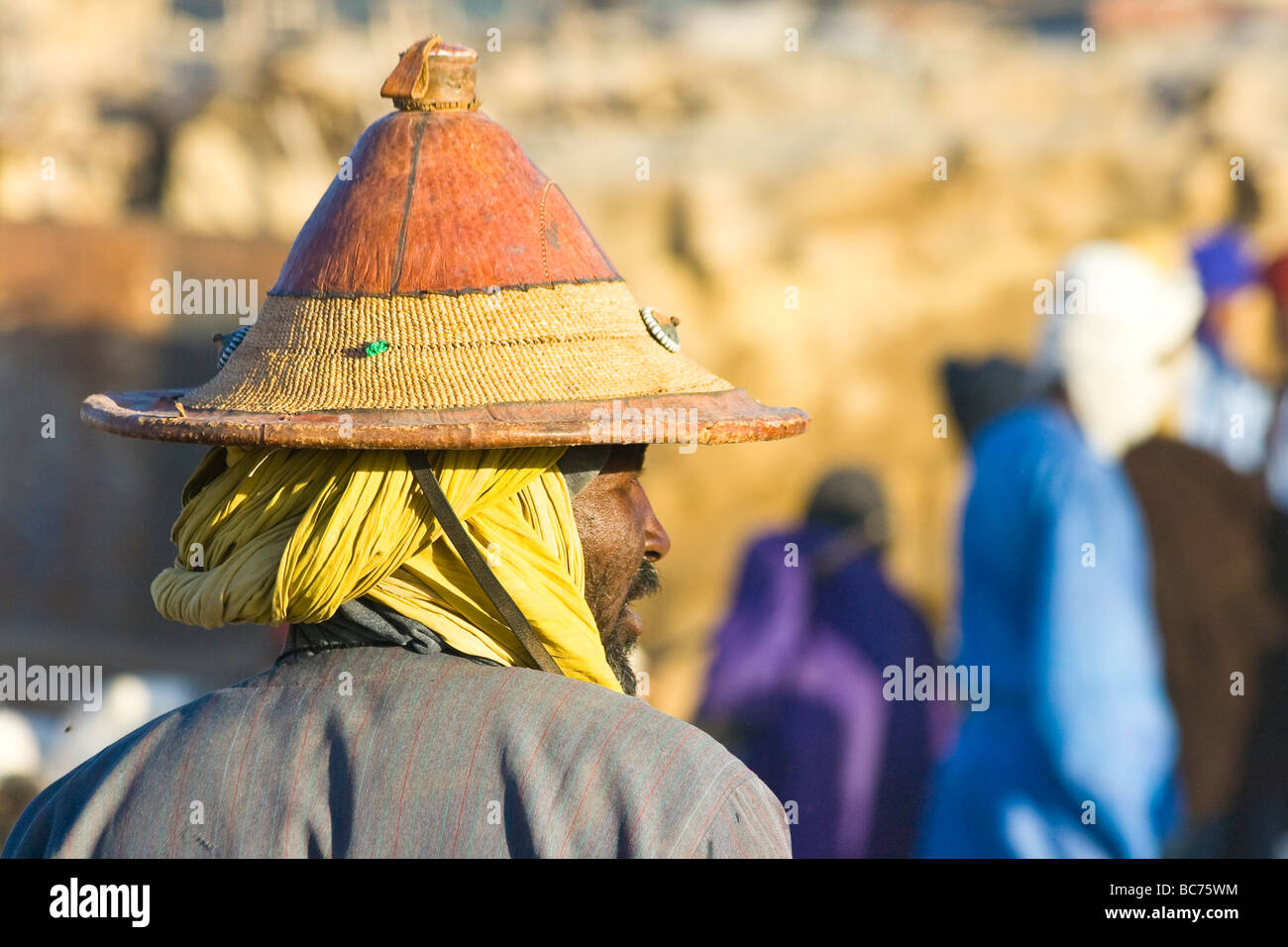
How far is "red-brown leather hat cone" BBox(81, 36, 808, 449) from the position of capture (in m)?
1.51

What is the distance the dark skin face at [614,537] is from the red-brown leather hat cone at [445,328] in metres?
0.10

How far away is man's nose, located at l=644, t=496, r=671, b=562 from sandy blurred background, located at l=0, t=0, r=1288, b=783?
3306mm

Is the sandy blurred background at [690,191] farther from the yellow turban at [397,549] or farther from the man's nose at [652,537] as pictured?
the yellow turban at [397,549]

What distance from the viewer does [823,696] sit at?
4.99 metres

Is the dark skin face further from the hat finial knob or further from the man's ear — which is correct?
the hat finial knob

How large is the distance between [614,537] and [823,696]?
11.5 feet

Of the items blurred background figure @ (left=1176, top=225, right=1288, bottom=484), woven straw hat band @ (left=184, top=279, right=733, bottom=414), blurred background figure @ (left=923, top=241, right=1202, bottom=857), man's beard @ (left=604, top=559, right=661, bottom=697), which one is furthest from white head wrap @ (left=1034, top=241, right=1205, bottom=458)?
woven straw hat band @ (left=184, top=279, right=733, bottom=414)

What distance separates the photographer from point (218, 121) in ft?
16.7

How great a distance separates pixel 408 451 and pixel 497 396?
0.40 feet

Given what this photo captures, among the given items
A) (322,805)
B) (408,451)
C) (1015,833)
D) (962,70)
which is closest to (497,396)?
(408,451)

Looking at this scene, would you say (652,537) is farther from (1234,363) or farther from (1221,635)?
(1234,363)

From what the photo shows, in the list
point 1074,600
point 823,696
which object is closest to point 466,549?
point 823,696

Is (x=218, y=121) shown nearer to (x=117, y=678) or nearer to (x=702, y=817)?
(x=117, y=678)

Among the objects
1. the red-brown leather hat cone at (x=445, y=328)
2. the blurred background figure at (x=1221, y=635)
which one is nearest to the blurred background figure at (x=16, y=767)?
the red-brown leather hat cone at (x=445, y=328)
